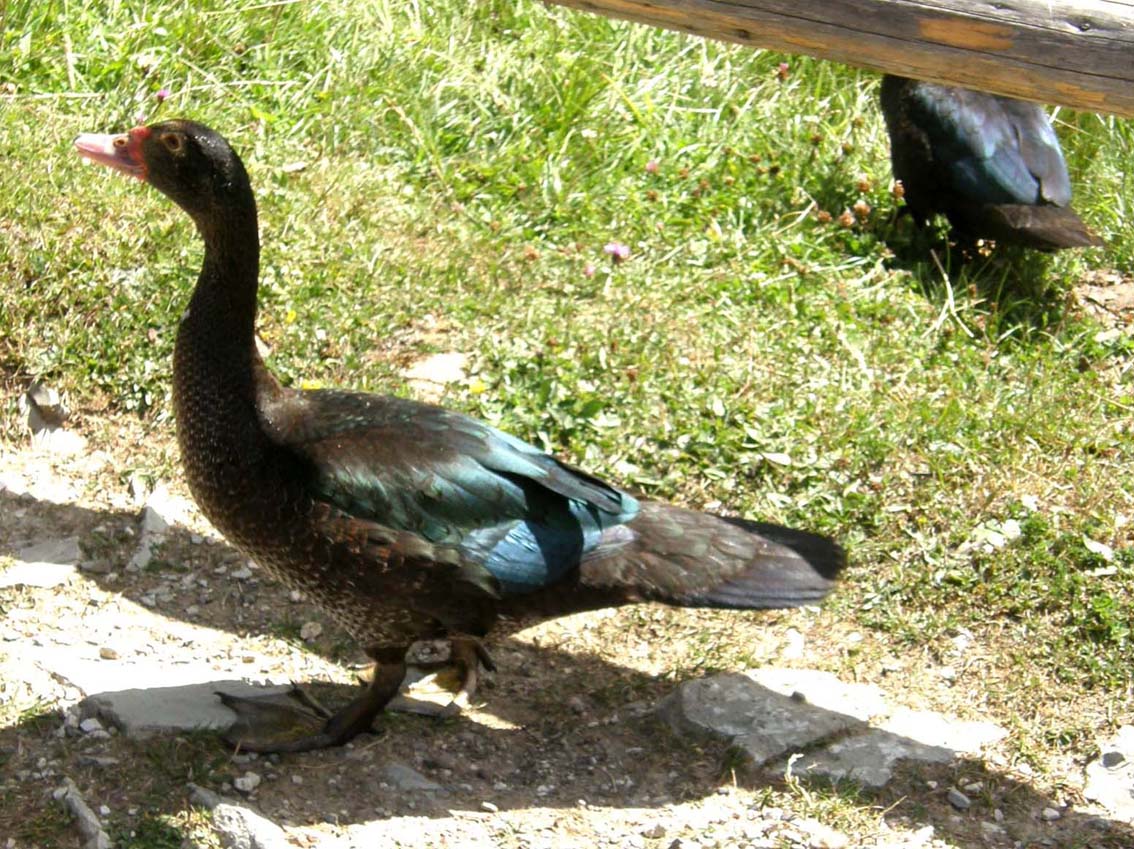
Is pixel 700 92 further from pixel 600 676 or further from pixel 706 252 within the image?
pixel 600 676

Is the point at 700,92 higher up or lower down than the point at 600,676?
higher up

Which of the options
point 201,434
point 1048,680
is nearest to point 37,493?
point 201,434

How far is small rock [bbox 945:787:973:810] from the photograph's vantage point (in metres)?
4.25

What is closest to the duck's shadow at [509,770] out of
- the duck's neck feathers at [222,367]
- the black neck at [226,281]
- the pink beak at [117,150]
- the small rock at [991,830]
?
the small rock at [991,830]

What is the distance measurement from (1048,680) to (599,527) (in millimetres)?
1527

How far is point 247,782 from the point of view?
13.6 ft

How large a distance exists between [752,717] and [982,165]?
10.8ft

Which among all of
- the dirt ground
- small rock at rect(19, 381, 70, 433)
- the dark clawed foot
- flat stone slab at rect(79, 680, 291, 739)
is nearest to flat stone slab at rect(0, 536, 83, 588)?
the dirt ground

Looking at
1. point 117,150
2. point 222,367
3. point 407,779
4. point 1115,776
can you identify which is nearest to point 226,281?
point 222,367

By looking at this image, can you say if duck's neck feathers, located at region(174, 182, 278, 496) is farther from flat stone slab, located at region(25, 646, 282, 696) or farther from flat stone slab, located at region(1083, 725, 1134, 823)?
flat stone slab, located at region(1083, 725, 1134, 823)

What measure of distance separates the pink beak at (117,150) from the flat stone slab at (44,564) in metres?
1.36

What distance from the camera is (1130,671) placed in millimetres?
4699

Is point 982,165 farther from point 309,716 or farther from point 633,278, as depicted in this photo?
point 309,716

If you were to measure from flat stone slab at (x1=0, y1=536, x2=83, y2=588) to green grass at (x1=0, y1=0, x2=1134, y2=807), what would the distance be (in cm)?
63
